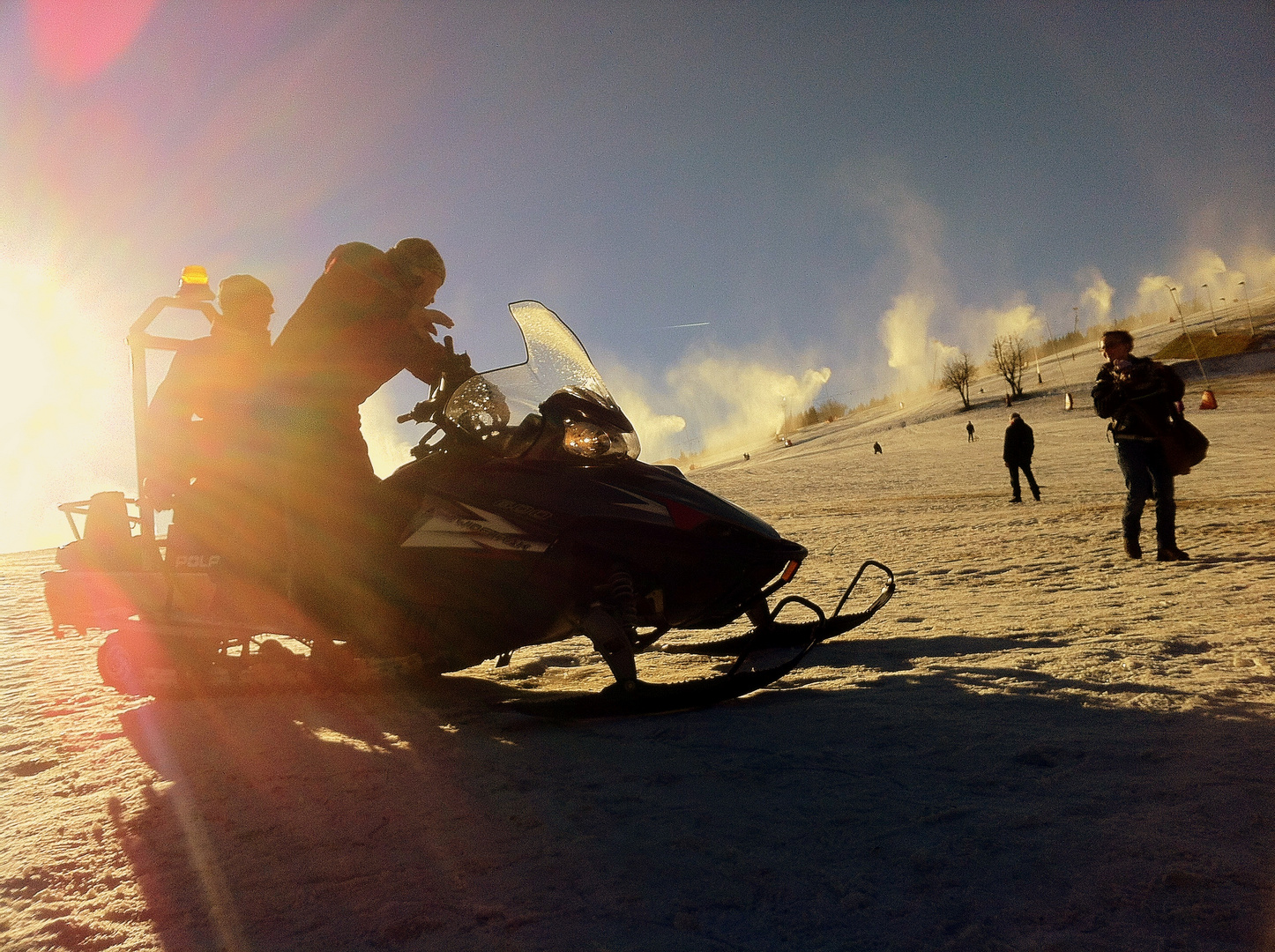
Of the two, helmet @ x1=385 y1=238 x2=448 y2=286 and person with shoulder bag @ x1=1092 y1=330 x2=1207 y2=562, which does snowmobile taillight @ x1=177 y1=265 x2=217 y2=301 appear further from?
person with shoulder bag @ x1=1092 y1=330 x2=1207 y2=562

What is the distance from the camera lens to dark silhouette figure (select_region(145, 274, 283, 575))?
4.43 meters

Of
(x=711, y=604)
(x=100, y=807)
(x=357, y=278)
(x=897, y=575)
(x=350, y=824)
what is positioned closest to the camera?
(x=350, y=824)

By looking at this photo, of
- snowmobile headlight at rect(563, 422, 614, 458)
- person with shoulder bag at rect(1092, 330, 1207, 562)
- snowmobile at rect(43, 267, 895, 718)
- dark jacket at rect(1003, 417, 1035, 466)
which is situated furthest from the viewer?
dark jacket at rect(1003, 417, 1035, 466)

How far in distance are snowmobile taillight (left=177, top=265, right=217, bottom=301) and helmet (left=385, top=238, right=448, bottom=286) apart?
6.89 ft

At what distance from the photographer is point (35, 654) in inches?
265

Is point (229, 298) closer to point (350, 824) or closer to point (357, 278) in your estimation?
point (357, 278)

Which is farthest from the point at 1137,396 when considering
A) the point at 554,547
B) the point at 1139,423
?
the point at 554,547

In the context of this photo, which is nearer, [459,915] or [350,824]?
[459,915]

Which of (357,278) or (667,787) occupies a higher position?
(357,278)

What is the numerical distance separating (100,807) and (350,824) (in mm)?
1095

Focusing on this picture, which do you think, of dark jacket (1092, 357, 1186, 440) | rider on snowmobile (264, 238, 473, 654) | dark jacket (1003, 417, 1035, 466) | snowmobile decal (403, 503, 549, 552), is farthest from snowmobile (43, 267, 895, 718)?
dark jacket (1003, 417, 1035, 466)

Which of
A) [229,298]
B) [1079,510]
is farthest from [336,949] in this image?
[1079,510]

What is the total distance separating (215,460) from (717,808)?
3.89m

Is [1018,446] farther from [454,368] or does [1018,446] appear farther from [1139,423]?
[454,368]
